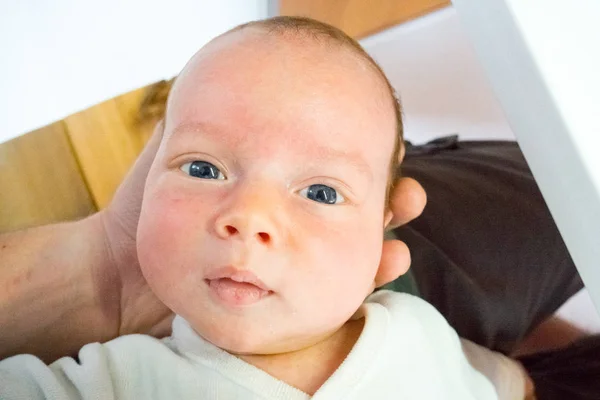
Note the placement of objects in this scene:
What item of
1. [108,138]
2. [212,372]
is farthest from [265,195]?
[108,138]

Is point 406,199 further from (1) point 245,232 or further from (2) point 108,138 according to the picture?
(2) point 108,138

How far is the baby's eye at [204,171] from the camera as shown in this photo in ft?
1.47

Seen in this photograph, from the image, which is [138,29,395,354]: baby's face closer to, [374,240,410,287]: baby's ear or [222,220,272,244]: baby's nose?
[222,220,272,244]: baby's nose

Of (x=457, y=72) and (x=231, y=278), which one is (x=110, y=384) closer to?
(x=231, y=278)

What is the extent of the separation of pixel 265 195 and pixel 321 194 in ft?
0.19

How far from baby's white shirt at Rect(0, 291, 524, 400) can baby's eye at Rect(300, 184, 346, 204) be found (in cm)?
14

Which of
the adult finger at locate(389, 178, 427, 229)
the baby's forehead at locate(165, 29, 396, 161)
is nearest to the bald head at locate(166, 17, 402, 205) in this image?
the baby's forehead at locate(165, 29, 396, 161)

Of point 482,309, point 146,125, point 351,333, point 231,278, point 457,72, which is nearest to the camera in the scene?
point 231,278

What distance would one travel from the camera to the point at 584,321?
0.93 meters

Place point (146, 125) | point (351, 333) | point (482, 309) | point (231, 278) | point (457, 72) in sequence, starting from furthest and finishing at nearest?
point (457, 72) → point (146, 125) → point (482, 309) → point (351, 333) → point (231, 278)

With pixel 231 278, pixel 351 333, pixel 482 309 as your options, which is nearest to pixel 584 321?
pixel 482 309

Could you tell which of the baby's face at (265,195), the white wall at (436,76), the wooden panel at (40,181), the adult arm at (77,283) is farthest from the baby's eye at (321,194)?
the white wall at (436,76)

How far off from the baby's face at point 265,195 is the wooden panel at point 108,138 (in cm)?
34

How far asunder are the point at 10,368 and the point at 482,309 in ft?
1.80
